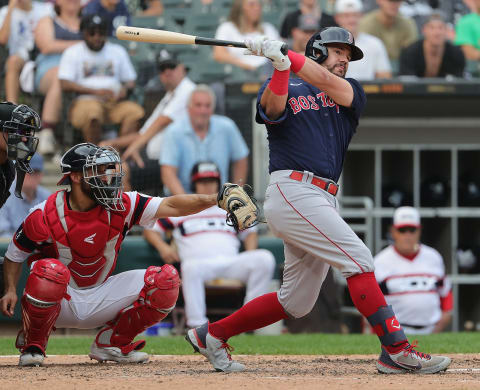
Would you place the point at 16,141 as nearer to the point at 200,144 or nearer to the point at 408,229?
the point at 200,144

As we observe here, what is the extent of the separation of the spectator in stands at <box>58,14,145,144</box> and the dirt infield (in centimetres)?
389

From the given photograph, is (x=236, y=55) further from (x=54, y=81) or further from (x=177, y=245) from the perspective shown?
(x=177, y=245)

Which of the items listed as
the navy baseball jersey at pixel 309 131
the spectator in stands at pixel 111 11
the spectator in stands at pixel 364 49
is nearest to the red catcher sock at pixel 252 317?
the navy baseball jersey at pixel 309 131

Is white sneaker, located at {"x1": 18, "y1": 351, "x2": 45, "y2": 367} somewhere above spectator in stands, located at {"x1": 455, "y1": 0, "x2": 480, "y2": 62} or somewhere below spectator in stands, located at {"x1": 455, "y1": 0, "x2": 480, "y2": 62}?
below

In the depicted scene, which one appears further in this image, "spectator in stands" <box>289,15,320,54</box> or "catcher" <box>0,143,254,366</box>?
"spectator in stands" <box>289,15,320,54</box>

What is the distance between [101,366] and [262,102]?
5.15ft

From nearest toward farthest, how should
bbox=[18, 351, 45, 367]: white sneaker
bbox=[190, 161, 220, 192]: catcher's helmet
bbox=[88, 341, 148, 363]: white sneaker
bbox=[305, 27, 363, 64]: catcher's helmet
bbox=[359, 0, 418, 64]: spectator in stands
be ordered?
bbox=[305, 27, 363, 64]: catcher's helmet
bbox=[18, 351, 45, 367]: white sneaker
bbox=[88, 341, 148, 363]: white sneaker
bbox=[190, 161, 220, 192]: catcher's helmet
bbox=[359, 0, 418, 64]: spectator in stands

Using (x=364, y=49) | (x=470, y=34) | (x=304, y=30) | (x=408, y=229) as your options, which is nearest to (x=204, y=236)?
(x=408, y=229)

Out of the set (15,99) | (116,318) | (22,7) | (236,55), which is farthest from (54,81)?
(116,318)

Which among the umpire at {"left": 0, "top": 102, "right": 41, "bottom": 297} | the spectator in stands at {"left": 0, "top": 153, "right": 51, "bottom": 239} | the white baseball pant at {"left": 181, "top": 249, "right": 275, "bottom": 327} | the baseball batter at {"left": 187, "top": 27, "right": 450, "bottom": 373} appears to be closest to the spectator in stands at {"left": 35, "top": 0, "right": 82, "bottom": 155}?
the spectator in stands at {"left": 0, "top": 153, "right": 51, "bottom": 239}

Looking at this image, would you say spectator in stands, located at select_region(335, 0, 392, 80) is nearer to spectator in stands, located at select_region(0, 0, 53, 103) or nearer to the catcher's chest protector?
spectator in stands, located at select_region(0, 0, 53, 103)

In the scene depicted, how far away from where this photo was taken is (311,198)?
13.5 feet

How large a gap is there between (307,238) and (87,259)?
1.14m

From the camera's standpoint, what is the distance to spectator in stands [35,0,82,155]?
344 inches
